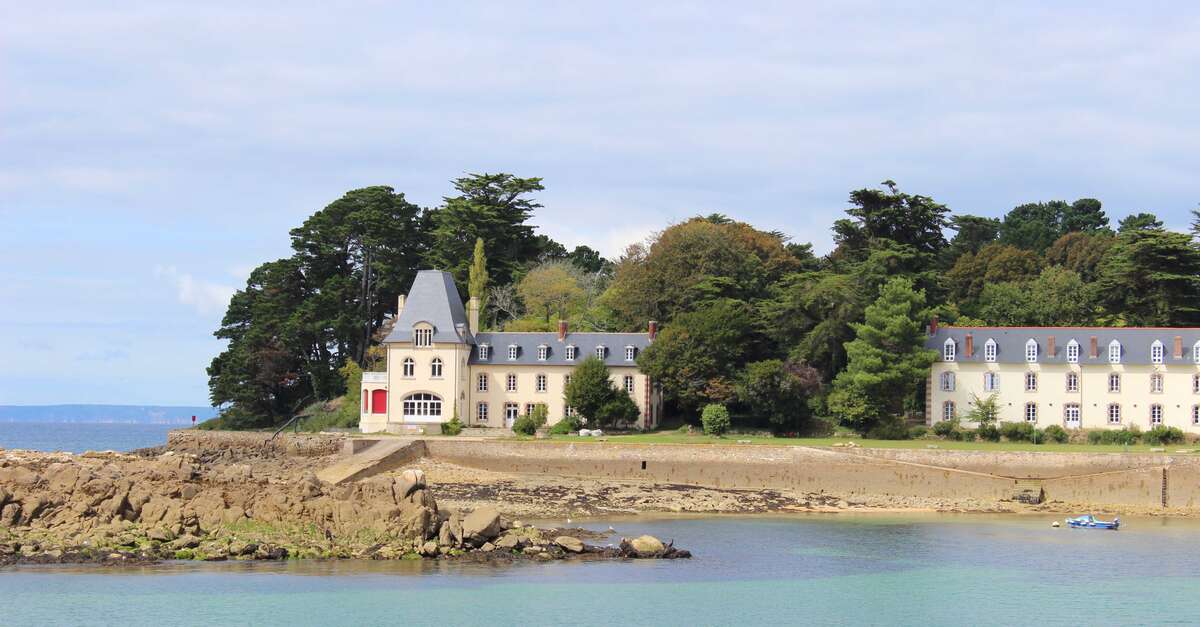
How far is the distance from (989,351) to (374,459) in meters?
23.3

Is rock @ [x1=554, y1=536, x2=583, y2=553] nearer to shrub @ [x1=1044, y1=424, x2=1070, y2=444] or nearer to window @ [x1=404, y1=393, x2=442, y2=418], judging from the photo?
window @ [x1=404, y1=393, x2=442, y2=418]

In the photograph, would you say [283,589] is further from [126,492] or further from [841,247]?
[841,247]

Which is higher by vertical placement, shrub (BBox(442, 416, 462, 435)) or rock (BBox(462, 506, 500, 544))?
shrub (BBox(442, 416, 462, 435))

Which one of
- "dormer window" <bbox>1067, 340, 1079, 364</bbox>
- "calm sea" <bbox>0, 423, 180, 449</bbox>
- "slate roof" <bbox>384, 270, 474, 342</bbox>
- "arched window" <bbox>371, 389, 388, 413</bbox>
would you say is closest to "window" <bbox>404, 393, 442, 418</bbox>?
"arched window" <bbox>371, 389, 388, 413</bbox>

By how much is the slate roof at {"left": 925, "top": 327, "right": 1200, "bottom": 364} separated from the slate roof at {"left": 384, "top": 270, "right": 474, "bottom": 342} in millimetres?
18735

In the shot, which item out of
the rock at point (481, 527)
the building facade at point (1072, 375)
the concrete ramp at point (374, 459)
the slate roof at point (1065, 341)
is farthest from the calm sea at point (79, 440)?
the rock at point (481, 527)

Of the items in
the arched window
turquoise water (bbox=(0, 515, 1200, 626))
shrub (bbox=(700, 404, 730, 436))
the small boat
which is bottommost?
turquoise water (bbox=(0, 515, 1200, 626))

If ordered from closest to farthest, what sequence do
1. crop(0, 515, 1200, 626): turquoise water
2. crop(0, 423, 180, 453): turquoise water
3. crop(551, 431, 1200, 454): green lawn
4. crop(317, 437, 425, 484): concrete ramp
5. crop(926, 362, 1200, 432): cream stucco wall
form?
crop(0, 515, 1200, 626): turquoise water, crop(317, 437, 425, 484): concrete ramp, crop(551, 431, 1200, 454): green lawn, crop(926, 362, 1200, 432): cream stucco wall, crop(0, 423, 180, 453): turquoise water

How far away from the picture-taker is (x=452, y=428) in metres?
54.9

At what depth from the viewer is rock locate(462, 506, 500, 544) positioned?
33312 mm

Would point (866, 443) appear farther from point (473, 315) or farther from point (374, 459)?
point (473, 315)

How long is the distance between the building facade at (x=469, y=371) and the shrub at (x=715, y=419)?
12.8ft

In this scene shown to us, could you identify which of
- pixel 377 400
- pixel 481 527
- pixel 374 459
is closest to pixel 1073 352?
pixel 374 459

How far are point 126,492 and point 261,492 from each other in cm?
308
